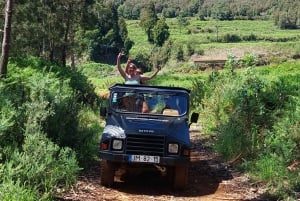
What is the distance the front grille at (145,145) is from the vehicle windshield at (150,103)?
101 cm

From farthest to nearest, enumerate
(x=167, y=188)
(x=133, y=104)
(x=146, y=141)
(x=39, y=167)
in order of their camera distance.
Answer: (x=133, y=104), (x=167, y=188), (x=146, y=141), (x=39, y=167)

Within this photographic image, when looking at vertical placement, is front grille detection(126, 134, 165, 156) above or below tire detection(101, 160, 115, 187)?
above

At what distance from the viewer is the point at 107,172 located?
8.52 metres

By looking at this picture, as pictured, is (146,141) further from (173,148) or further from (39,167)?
(39,167)

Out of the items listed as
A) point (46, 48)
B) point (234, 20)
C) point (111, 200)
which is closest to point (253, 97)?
point (111, 200)

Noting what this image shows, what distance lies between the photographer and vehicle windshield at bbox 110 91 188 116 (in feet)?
30.5

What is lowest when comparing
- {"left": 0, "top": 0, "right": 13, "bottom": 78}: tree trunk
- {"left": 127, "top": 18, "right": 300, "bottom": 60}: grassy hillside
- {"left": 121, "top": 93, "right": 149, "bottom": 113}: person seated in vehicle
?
{"left": 127, "top": 18, "right": 300, "bottom": 60}: grassy hillside

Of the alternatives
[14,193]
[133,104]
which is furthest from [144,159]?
[14,193]

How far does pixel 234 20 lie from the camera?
16400 centimetres

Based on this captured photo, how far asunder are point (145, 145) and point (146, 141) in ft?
0.23

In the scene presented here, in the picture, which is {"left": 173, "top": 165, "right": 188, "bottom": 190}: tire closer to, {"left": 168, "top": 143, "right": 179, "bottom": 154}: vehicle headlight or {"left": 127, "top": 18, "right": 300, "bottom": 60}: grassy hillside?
{"left": 168, "top": 143, "right": 179, "bottom": 154}: vehicle headlight

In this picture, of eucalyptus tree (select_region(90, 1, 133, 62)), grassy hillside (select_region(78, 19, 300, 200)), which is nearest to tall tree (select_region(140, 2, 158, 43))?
eucalyptus tree (select_region(90, 1, 133, 62))

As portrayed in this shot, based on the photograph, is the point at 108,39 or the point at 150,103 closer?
the point at 150,103

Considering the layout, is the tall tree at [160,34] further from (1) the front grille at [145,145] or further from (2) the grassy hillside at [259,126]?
(1) the front grille at [145,145]
